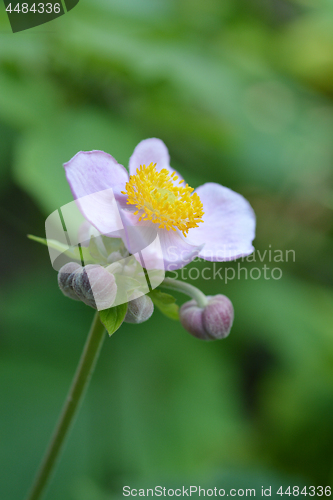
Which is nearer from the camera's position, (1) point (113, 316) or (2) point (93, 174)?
(1) point (113, 316)

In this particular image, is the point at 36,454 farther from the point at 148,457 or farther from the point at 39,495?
the point at 39,495

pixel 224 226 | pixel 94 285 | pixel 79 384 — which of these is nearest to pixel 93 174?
pixel 94 285

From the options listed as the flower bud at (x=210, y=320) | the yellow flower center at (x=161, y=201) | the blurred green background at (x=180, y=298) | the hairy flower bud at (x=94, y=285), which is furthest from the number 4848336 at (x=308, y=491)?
the hairy flower bud at (x=94, y=285)

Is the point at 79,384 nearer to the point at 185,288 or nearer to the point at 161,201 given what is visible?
the point at 185,288

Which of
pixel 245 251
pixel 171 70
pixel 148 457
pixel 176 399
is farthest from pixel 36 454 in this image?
pixel 171 70

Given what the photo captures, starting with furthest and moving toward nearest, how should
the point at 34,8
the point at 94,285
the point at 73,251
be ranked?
the point at 34,8, the point at 73,251, the point at 94,285

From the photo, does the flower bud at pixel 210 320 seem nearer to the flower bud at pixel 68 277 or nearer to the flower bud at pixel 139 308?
the flower bud at pixel 139 308
